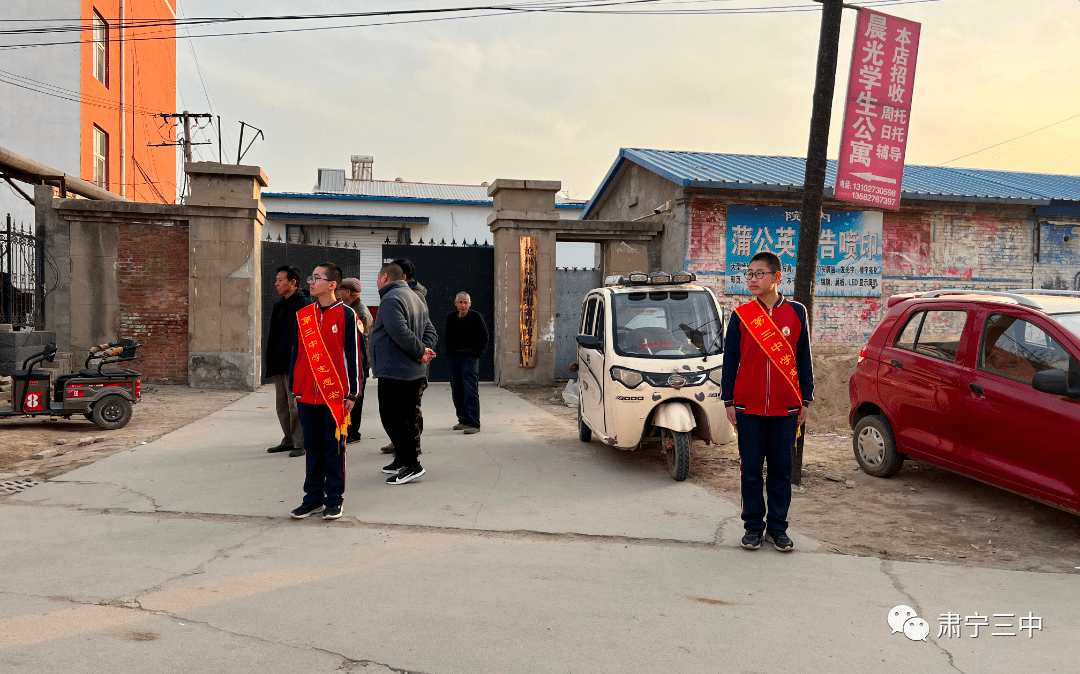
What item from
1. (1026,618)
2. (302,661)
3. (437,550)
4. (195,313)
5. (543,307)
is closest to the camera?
(302,661)

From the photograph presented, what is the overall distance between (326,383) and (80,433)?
5592 mm

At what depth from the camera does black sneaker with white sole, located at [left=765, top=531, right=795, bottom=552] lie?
5.06m

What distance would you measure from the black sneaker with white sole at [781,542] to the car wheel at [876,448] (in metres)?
2.53

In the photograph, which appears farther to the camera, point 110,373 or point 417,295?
point 110,373

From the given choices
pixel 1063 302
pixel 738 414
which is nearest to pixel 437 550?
pixel 738 414

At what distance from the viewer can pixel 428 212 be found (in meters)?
33.0

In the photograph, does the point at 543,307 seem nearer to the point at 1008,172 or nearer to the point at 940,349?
the point at 940,349

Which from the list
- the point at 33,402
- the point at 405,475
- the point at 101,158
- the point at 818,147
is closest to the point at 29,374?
the point at 33,402

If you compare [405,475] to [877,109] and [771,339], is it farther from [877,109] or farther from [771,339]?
[877,109]

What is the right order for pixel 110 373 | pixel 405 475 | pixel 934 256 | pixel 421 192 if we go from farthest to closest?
pixel 421 192
pixel 934 256
pixel 110 373
pixel 405 475

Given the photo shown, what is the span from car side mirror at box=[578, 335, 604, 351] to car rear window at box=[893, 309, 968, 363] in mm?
2880

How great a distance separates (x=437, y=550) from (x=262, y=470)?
10.2ft

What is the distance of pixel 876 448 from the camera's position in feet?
24.0

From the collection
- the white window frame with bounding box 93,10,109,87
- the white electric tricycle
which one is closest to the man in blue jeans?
the white electric tricycle
